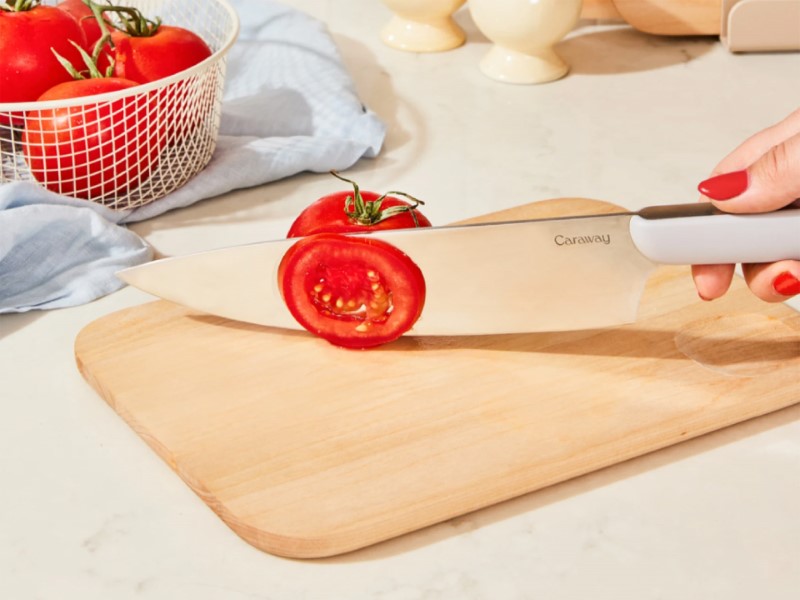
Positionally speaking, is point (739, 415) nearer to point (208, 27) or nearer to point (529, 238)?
point (529, 238)

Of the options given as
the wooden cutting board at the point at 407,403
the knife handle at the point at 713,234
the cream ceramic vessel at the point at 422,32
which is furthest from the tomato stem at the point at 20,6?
the knife handle at the point at 713,234

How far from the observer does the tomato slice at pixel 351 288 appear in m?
0.94

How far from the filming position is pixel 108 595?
0.76 meters

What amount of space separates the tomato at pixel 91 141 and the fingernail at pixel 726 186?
1.90 ft

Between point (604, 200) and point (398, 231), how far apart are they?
43 cm

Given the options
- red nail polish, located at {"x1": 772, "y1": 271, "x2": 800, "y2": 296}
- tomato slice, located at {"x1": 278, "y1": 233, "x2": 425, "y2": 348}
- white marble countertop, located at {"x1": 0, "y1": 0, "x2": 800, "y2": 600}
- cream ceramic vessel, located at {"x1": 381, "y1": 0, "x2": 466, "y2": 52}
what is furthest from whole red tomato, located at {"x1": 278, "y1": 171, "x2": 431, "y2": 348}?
cream ceramic vessel, located at {"x1": 381, "y1": 0, "x2": 466, "y2": 52}

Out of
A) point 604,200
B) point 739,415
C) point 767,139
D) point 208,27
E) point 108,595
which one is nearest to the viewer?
point 108,595

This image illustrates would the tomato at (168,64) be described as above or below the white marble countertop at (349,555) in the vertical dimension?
above

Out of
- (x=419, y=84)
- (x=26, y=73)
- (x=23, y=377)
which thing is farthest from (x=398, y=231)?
(x=419, y=84)

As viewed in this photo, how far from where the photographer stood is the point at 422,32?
5.62ft

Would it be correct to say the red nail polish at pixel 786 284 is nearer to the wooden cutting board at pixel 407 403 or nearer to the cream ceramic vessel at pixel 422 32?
the wooden cutting board at pixel 407 403

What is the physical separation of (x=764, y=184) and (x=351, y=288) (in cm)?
35

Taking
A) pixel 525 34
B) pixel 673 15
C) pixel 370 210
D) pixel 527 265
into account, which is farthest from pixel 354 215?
pixel 673 15

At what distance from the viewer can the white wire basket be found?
1.12 meters
